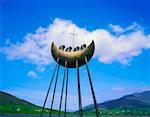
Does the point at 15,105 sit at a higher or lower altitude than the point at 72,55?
higher

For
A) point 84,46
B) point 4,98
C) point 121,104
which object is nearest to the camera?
point 84,46

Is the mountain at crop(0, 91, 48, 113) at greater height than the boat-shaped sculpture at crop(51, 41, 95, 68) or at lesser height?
greater

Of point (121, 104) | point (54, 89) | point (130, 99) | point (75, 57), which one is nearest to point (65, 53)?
point (75, 57)

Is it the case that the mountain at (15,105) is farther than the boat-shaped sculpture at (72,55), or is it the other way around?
the mountain at (15,105)

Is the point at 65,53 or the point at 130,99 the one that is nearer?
the point at 65,53

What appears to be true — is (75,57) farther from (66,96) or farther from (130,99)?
(130,99)

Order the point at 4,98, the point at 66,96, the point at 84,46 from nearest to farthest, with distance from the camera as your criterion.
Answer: the point at 84,46
the point at 66,96
the point at 4,98

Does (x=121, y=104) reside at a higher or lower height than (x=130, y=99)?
lower

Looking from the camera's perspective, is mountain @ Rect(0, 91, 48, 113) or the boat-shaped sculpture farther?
mountain @ Rect(0, 91, 48, 113)

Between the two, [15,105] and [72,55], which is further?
[15,105]

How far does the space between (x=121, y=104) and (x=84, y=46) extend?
358 ft

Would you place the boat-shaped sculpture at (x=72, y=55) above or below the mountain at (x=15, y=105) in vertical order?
below

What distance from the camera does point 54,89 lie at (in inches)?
429

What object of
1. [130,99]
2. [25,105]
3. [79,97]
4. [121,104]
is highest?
[130,99]
